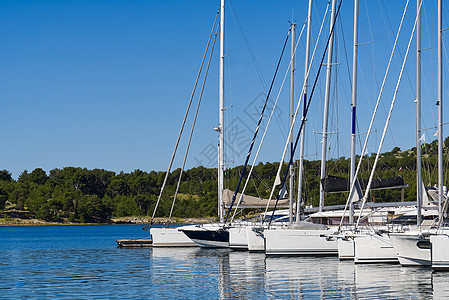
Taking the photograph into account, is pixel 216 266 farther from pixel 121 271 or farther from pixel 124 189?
pixel 124 189

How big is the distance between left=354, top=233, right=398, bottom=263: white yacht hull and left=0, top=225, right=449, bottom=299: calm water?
2.04 ft

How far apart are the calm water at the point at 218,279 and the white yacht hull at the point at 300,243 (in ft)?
2.57

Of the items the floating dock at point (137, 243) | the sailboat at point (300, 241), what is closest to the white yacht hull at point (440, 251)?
the sailboat at point (300, 241)

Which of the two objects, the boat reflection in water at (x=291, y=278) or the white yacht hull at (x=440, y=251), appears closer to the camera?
the boat reflection in water at (x=291, y=278)

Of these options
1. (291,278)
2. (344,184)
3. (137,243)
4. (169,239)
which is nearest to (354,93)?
(344,184)

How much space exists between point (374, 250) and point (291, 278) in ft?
19.7

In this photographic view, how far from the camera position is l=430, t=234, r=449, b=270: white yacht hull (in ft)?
87.9

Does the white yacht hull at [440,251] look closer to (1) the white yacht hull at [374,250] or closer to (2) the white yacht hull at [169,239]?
(1) the white yacht hull at [374,250]

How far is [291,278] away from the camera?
27016 mm

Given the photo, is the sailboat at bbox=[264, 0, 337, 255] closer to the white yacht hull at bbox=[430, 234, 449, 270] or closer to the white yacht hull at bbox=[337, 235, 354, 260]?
the white yacht hull at bbox=[337, 235, 354, 260]

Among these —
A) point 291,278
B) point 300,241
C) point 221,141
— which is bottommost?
point 291,278

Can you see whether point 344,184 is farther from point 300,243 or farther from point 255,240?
point 255,240

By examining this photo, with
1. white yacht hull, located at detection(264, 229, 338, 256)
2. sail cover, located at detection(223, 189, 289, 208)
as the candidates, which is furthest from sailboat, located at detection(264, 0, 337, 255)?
sail cover, located at detection(223, 189, 289, 208)

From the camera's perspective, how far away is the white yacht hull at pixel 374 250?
1222 inches
